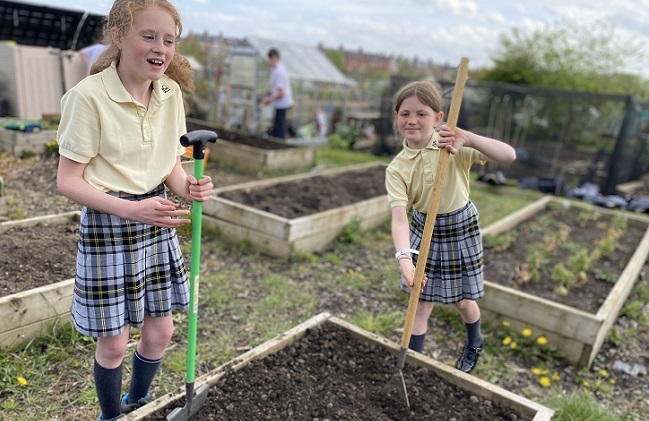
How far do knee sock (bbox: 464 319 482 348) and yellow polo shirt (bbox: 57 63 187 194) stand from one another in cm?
178

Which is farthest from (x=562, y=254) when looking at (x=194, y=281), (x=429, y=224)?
(x=194, y=281)

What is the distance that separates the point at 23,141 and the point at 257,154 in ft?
10.1

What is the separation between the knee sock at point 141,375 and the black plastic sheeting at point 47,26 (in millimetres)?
7664

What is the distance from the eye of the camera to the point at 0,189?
14.3 feet

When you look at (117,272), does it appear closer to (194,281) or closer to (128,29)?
(194,281)

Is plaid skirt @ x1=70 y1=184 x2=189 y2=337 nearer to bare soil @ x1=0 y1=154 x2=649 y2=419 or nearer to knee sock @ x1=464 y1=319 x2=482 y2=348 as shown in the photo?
bare soil @ x1=0 y1=154 x2=649 y2=419

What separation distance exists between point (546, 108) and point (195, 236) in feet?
32.5

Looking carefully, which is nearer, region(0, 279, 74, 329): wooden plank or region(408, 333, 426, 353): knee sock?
region(0, 279, 74, 329): wooden plank

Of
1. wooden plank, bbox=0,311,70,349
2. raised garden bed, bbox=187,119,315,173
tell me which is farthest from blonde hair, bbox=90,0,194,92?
raised garden bed, bbox=187,119,315,173

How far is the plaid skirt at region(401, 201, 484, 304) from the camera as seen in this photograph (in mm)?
2475

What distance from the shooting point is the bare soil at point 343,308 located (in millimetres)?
2842

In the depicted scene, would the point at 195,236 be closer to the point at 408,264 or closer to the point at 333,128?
the point at 408,264

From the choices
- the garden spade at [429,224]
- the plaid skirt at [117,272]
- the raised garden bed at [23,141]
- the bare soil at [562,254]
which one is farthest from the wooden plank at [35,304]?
the raised garden bed at [23,141]

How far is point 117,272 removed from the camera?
184cm
